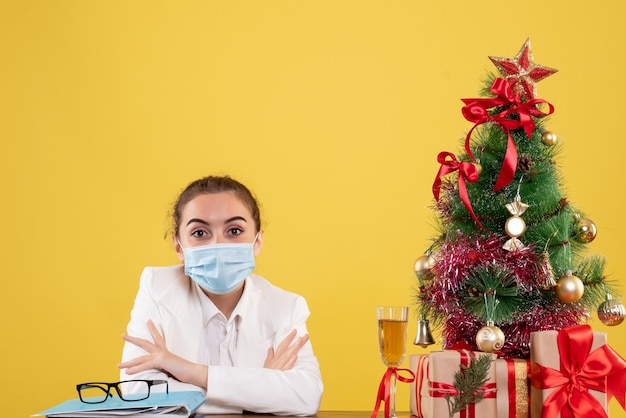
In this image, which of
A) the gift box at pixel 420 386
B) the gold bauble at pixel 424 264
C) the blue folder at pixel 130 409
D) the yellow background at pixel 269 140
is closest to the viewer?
the blue folder at pixel 130 409

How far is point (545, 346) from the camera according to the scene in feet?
5.04

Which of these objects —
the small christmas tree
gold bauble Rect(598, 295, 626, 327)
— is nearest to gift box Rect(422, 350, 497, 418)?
the small christmas tree

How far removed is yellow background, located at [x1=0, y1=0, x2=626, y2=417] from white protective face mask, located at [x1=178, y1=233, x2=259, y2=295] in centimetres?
121

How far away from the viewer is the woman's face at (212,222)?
2.31 meters

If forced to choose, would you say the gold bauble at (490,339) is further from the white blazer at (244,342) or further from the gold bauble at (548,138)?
the white blazer at (244,342)

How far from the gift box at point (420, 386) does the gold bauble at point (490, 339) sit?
114 mm

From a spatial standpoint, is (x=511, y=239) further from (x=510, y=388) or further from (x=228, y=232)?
(x=228, y=232)

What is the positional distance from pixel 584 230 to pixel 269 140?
1959 mm

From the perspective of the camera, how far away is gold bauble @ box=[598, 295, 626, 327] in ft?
5.86

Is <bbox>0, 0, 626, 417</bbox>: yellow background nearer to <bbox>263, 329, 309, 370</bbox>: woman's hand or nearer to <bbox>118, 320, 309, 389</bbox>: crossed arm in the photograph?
<bbox>263, 329, 309, 370</bbox>: woman's hand

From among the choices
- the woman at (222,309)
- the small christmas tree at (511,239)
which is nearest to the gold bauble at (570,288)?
the small christmas tree at (511,239)

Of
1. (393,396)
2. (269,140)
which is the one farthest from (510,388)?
(269,140)

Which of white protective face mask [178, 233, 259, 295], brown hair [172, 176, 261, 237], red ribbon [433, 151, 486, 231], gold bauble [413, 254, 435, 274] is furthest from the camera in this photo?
brown hair [172, 176, 261, 237]

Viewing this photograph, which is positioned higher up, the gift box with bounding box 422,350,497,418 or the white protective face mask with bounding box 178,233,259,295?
the white protective face mask with bounding box 178,233,259,295
